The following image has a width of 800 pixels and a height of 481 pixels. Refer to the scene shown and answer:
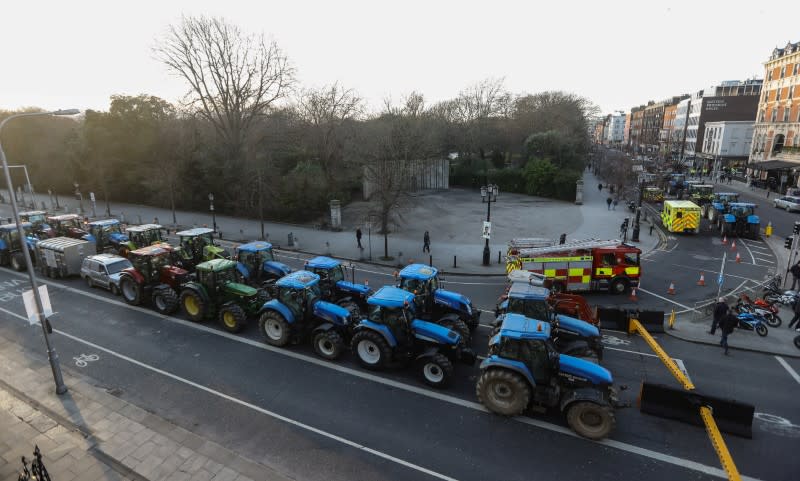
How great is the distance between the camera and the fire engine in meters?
17.5

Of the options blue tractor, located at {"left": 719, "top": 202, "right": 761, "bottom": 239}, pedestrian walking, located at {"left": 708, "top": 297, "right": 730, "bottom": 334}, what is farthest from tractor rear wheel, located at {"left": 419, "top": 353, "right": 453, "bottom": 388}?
blue tractor, located at {"left": 719, "top": 202, "right": 761, "bottom": 239}

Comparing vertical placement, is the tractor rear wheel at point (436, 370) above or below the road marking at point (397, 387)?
above

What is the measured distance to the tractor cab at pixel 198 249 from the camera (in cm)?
1903

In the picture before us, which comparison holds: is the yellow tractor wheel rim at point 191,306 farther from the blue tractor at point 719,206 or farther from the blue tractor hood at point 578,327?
the blue tractor at point 719,206

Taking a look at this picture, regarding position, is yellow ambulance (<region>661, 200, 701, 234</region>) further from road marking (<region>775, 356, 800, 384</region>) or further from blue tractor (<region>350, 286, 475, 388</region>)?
blue tractor (<region>350, 286, 475, 388</region>)

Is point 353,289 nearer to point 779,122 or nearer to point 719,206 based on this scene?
point 719,206

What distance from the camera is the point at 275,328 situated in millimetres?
12898

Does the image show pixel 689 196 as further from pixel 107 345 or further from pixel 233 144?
pixel 107 345

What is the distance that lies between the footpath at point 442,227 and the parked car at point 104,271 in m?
10.1

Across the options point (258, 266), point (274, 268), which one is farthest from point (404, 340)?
point (258, 266)

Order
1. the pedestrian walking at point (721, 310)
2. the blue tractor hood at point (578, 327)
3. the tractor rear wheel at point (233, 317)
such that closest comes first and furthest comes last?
the blue tractor hood at point (578, 327) < the pedestrian walking at point (721, 310) < the tractor rear wheel at point (233, 317)

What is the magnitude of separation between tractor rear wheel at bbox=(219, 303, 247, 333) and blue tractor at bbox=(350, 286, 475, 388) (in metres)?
4.50

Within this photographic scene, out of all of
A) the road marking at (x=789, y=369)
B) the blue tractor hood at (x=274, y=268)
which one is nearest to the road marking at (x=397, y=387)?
the blue tractor hood at (x=274, y=268)

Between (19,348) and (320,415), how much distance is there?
10332mm
